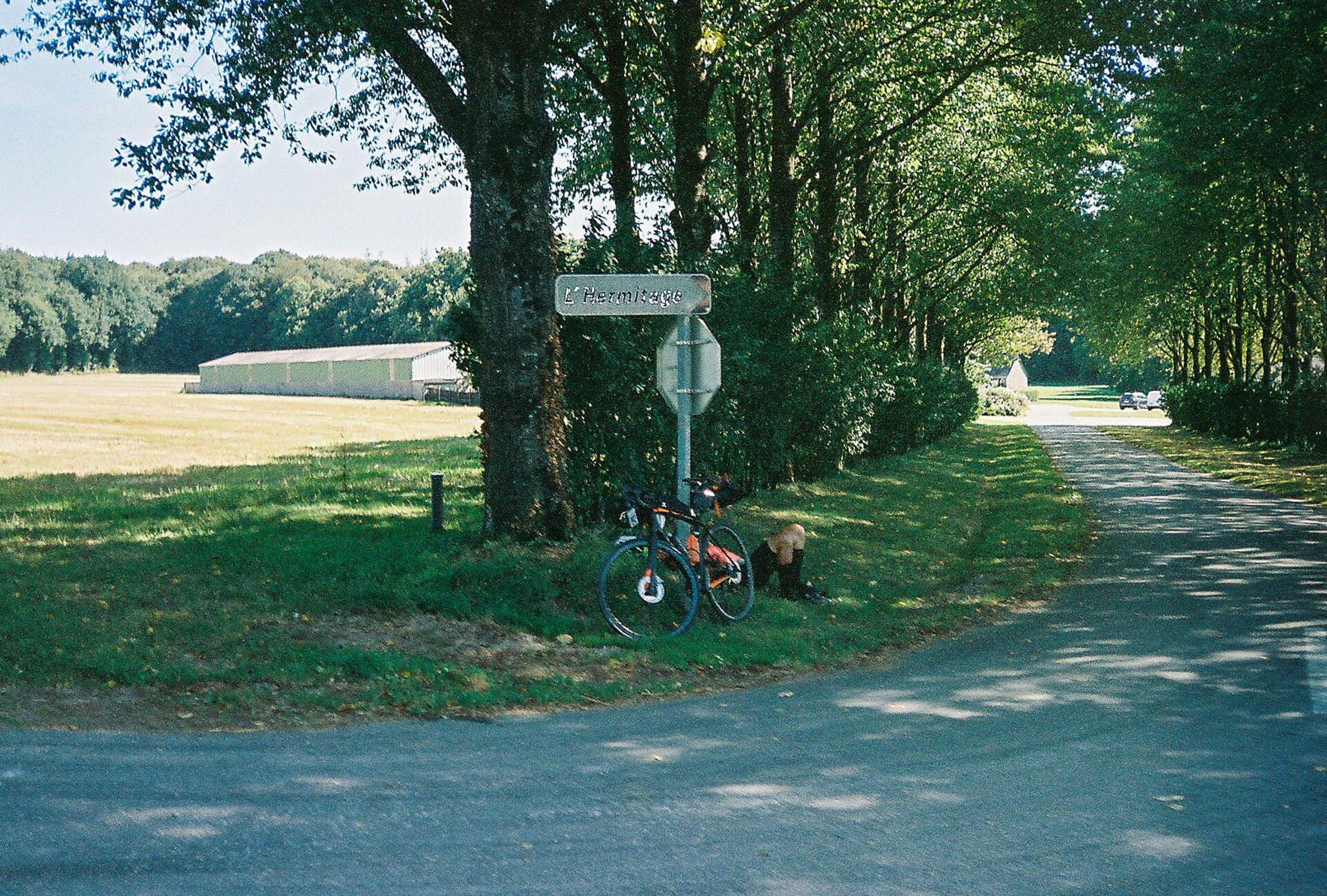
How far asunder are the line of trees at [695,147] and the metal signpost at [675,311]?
0.58m

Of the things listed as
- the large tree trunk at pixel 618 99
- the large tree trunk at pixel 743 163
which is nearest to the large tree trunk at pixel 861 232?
the large tree trunk at pixel 743 163

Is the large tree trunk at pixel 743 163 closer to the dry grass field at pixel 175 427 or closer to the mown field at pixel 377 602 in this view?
the mown field at pixel 377 602

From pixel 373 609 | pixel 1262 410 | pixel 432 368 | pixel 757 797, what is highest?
Answer: pixel 432 368

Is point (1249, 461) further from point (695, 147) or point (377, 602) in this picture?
point (377, 602)

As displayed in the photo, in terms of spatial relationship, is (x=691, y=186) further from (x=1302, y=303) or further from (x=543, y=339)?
(x=1302, y=303)

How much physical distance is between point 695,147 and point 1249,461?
2206 cm

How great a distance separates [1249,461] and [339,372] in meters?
76.7

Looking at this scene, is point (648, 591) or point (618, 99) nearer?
point (648, 591)

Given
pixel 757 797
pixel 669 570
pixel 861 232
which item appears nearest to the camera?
pixel 757 797

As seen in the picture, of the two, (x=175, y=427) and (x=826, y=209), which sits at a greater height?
(x=826, y=209)

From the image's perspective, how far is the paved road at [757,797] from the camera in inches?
154

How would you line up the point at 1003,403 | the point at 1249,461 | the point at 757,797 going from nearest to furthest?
the point at 757,797
the point at 1249,461
the point at 1003,403

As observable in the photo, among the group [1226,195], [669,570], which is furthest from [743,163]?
[1226,195]

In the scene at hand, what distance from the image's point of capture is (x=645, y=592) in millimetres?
8414
